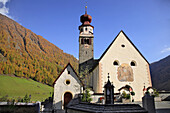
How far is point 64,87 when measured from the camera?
1595 centimetres

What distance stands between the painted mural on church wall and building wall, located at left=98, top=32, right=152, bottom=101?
292mm

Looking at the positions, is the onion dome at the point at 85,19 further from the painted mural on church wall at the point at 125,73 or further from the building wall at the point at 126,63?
the painted mural on church wall at the point at 125,73

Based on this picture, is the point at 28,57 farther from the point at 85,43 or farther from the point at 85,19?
the point at 85,43

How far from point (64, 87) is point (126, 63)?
33.5 feet

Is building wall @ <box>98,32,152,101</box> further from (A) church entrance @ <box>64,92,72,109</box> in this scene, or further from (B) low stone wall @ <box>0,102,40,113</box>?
(B) low stone wall @ <box>0,102,40,113</box>

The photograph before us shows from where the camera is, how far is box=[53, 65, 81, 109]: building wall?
51.0 feet

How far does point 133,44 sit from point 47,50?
335 ft

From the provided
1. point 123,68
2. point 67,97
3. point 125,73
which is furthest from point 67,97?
point 123,68

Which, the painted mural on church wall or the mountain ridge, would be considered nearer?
the painted mural on church wall

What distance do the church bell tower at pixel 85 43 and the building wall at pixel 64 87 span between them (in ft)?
33.0

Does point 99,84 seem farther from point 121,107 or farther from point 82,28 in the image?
point 82,28

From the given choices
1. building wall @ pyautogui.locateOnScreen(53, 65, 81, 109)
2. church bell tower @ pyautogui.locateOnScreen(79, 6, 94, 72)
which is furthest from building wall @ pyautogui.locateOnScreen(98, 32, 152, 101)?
church bell tower @ pyautogui.locateOnScreen(79, 6, 94, 72)

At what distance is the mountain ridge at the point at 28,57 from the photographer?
71256 mm

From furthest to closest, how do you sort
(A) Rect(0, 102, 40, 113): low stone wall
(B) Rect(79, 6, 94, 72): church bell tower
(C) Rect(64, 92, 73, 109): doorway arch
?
(B) Rect(79, 6, 94, 72): church bell tower
(C) Rect(64, 92, 73, 109): doorway arch
(A) Rect(0, 102, 40, 113): low stone wall
